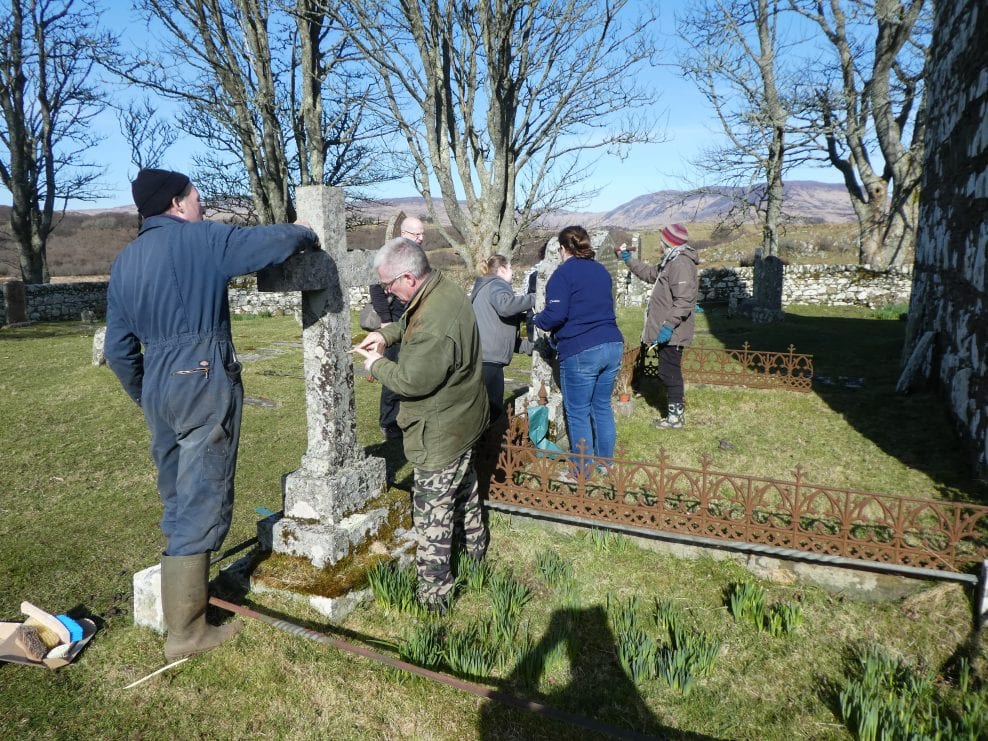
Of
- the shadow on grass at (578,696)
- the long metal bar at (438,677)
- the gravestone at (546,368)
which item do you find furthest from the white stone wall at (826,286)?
the long metal bar at (438,677)

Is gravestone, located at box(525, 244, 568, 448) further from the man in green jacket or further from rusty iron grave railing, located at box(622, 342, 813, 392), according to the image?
the man in green jacket

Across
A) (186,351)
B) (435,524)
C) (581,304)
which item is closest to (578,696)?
(435,524)

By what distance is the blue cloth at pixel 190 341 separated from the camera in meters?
2.79

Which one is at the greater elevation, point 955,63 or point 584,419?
point 955,63

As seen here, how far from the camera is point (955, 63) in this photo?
6.89 meters

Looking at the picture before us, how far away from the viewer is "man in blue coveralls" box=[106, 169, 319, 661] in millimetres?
2791

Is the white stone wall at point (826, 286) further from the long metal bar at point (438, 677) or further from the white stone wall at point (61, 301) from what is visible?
the white stone wall at point (61, 301)

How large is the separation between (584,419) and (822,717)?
2.60m

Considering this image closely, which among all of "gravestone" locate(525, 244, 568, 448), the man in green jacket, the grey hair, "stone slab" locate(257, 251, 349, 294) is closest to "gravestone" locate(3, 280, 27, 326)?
"gravestone" locate(525, 244, 568, 448)

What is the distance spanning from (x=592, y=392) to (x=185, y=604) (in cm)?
317

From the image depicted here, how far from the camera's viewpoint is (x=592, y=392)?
4.93 meters

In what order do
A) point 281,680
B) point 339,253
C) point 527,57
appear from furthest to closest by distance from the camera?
point 527,57, point 339,253, point 281,680

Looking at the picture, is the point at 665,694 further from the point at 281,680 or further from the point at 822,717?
the point at 281,680

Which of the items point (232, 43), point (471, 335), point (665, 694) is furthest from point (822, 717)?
point (232, 43)
